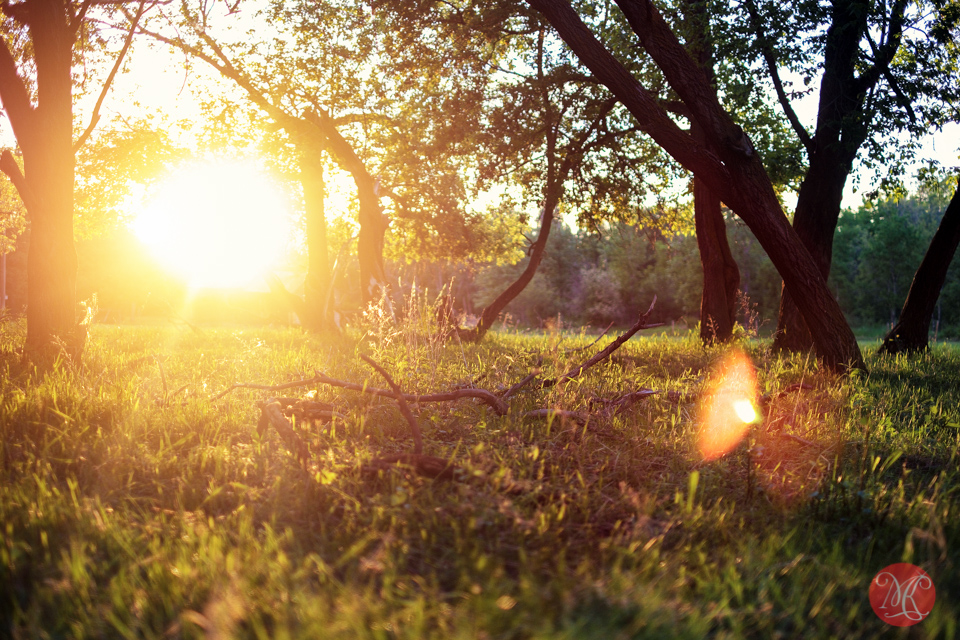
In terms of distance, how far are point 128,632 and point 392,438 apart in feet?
7.54

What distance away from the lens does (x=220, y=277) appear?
4656cm

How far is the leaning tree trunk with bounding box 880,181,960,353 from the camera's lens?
1033cm

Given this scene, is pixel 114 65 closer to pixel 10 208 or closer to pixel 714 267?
pixel 714 267

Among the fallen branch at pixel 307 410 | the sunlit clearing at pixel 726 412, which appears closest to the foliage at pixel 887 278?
the sunlit clearing at pixel 726 412

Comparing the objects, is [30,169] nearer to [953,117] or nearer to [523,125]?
[523,125]

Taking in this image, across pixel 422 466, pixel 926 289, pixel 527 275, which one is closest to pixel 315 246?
pixel 527 275

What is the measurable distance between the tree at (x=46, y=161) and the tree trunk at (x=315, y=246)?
8.67 metres

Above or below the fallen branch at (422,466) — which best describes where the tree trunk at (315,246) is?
above

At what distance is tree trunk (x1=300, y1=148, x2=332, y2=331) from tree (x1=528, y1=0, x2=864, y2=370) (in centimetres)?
1025

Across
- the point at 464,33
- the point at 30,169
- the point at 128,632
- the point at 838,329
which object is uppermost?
the point at 464,33

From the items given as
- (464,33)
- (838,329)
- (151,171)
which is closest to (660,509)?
(838,329)

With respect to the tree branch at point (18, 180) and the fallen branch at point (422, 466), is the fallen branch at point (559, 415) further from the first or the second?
the tree branch at point (18, 180)

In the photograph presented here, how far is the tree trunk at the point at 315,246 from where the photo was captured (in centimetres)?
1587

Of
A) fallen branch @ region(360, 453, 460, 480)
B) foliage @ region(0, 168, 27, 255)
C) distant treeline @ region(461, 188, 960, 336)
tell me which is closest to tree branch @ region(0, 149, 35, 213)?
fallen branch @ region(360, 453, 460, 480)
